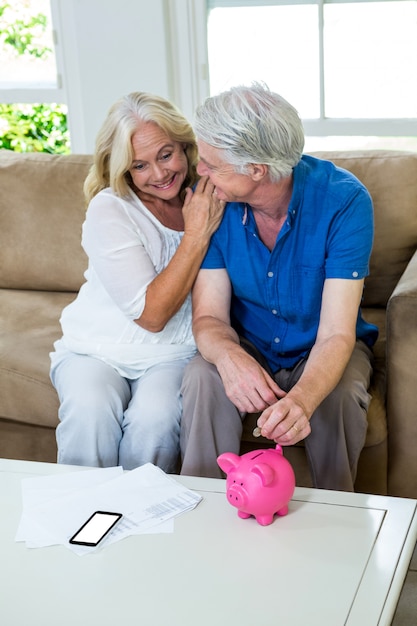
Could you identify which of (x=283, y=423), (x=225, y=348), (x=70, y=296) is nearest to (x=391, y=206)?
(x=225, y=348)

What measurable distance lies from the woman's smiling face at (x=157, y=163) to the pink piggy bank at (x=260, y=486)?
0.78 metres

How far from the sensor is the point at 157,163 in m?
2.01

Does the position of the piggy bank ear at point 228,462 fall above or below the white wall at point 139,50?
below

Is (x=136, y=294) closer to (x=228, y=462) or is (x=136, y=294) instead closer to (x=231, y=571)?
(x=228, y=462)

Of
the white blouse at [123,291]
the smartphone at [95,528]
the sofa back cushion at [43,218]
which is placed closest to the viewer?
the smartphone at [95,528]

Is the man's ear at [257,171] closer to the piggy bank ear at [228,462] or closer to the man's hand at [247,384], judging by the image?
the man's hand at [247,384]

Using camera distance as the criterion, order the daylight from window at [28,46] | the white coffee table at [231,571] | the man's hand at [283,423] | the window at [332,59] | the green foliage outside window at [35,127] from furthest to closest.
Result: the green foliage outside window at [35,127]
the daylight from window at [28,46]
the window at [332,59]
the man's hand at [283,423]
the white coffee table at [231,571]

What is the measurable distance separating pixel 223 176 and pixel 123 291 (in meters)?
0.36

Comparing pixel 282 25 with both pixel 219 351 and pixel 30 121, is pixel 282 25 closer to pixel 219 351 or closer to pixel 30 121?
pixel 30 121

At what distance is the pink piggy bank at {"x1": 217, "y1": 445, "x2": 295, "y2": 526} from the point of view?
142 centimetres

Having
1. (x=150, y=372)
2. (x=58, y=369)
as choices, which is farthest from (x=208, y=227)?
(x=58, y=369)

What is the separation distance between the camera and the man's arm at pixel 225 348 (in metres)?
1.82

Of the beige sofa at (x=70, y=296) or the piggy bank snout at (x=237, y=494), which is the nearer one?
the piggy bank snout at (x=237, y=494)

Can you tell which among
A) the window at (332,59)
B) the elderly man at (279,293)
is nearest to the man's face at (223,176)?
the elderly man at (279,293)
